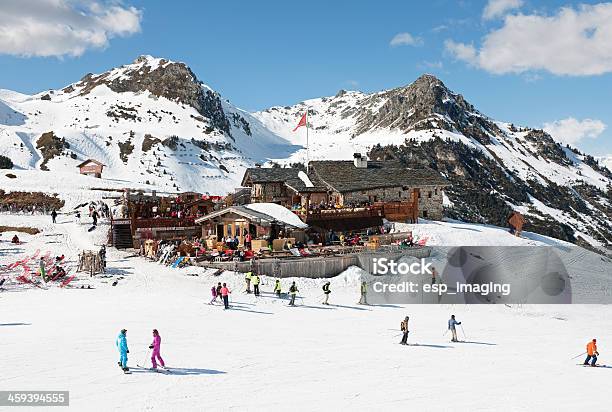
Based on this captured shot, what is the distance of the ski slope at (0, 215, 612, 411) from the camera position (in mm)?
12758

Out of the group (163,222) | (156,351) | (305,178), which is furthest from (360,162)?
(156,351)

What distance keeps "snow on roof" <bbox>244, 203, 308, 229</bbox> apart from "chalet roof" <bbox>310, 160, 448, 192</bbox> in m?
8.75

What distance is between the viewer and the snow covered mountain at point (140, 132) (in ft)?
330

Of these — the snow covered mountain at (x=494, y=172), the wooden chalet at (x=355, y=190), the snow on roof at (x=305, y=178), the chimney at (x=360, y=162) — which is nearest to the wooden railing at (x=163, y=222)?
the wooden chalet at (x=355, y=190)

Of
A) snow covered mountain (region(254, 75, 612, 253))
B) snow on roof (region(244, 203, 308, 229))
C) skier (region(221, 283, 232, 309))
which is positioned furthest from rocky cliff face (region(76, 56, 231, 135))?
skier (region(221, 283, 232, 309))

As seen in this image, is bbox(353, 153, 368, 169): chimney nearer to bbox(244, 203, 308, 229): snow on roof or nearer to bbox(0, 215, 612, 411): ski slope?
bbox(244, 203, 308, 229): snow on roof

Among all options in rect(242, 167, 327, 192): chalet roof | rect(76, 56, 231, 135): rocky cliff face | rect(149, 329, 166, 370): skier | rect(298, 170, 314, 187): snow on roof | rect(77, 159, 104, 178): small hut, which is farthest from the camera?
rect(76, 56, 231, 135): rocky cliff face

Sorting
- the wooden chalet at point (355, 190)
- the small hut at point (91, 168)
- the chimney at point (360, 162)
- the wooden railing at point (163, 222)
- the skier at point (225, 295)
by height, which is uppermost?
the small hut at point (91, 168)

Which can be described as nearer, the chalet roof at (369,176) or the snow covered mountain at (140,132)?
the chalet roof at (369,176)

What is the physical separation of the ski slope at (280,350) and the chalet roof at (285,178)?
61.7ft

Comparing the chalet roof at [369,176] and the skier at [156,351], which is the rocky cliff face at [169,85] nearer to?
the chalet roof at [369,176]

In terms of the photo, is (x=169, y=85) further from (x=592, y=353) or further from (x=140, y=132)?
(x=592, y=353)

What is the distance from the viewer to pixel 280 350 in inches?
654

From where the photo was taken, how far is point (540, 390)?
14125mm
